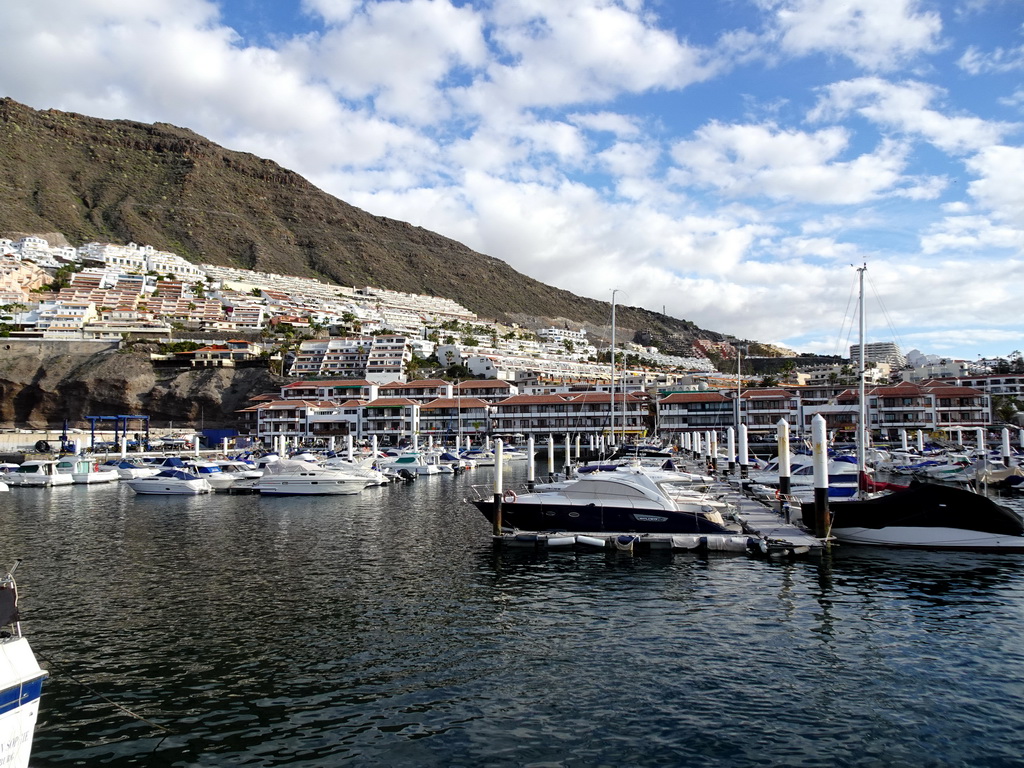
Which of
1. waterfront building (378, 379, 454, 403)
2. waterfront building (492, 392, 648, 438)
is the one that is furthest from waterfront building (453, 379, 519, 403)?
waterfront building (492, 392, 648, 438)

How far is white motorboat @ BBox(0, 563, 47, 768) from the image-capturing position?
7371 millimetres

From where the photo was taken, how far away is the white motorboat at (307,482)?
157ft

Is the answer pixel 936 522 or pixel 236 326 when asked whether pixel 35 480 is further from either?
pixel 236 326

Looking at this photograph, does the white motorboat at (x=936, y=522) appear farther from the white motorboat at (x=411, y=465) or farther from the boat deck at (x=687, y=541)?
the white motorboat at (x=411, y=465)

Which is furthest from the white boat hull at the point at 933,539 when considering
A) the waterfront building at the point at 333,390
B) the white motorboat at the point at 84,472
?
the waterfront building at the point at 333,390

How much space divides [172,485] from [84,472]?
45.9ft

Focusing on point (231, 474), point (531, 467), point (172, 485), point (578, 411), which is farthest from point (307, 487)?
point (578, 411)

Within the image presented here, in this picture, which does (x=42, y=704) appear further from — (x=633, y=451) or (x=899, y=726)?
(x=633, y=451)

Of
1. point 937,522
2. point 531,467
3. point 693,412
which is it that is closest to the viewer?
point 937,522

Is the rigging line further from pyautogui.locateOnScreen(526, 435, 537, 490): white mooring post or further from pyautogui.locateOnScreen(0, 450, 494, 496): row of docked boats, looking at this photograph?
pyautogui.locateOnScreen(0, 450, 494, 496): row of docked boats

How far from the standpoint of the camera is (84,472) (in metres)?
57.2

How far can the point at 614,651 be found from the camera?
14.7m

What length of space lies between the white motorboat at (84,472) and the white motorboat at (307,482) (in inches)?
718

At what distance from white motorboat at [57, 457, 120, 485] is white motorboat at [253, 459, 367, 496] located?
1823 cm
